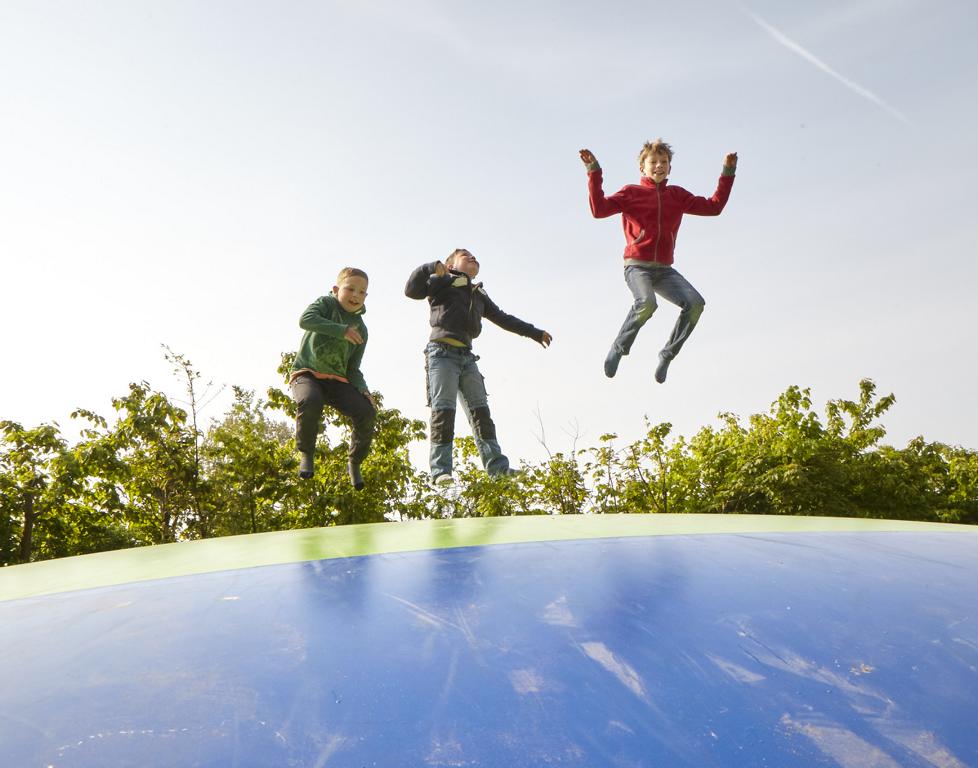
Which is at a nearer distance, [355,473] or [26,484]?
[355,473]

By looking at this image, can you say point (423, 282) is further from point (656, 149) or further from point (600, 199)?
point (656, 149)

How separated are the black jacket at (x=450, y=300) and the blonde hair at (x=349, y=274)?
312 mm

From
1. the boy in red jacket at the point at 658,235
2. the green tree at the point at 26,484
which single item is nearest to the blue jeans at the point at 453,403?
the boy in red jacket at the point at 658,235

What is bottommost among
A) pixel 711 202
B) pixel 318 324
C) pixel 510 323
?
pixel 318 324

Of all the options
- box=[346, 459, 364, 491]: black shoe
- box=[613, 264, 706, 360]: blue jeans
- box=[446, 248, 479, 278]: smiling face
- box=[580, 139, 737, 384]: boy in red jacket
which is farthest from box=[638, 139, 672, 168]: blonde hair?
box=[346, 459, 364, 491]: black shoe

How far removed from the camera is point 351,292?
4184 millimetres

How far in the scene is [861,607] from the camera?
1639mm

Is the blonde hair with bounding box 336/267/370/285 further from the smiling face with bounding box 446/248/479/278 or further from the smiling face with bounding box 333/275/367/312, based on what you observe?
the smiling face with bounding box 446/248/479/278

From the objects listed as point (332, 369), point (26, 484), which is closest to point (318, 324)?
point (332, 369)

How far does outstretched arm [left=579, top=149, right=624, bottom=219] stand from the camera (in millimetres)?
4129

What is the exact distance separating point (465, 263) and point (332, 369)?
3.83ft

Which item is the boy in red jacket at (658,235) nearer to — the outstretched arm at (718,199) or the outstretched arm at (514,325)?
the outstretched arm at (718,199)

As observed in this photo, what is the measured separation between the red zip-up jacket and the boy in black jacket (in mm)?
1049

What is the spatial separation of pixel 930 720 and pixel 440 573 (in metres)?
1.39
